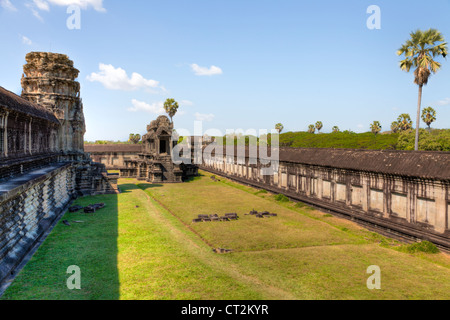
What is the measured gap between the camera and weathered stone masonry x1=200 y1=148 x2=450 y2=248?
14.3 metres

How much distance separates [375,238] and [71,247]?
15688 mm

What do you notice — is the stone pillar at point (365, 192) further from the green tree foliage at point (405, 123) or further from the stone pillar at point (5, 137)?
the green tree foliage at point (405, 123)

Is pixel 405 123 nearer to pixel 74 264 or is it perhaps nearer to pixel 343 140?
pixel 343 140

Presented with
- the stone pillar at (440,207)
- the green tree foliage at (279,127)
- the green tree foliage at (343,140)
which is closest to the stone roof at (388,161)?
the stone pillar at (440,207)

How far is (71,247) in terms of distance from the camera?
13.5 m

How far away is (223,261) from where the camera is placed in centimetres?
1225

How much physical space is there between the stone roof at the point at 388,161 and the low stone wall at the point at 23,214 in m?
18.1

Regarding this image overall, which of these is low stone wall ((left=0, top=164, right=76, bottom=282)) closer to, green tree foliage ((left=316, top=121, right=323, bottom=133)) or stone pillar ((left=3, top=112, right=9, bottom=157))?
stone pillar ((left=3, top=112, right=9, bottom=157))

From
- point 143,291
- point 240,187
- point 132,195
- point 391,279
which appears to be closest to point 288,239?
point 391,279

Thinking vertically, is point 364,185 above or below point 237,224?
above

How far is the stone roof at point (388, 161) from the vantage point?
1464 centimetres
